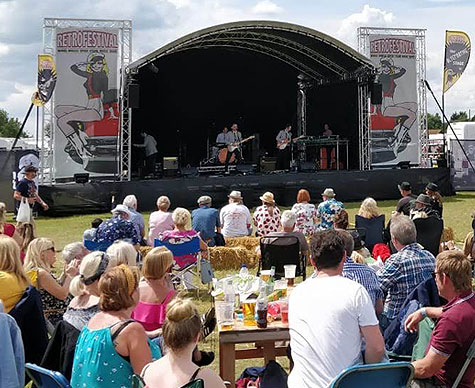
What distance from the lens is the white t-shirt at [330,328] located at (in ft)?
8.94

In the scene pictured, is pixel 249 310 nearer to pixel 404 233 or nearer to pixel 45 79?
Answer: pixel 404 233

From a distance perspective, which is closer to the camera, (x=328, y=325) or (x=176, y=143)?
(x=328, y=325)

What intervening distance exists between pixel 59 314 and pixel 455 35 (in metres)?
16.0

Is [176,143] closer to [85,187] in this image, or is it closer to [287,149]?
[287,149]

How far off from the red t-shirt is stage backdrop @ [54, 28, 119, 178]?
12.9m

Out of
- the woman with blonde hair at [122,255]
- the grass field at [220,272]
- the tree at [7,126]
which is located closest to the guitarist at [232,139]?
the grass field at [220,272]

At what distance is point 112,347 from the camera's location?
2881 mm

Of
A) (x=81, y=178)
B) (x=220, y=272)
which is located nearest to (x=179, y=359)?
(x=220, y=272)

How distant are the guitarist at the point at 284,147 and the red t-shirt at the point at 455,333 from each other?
16.5 metres

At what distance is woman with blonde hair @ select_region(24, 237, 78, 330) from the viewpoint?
436cm

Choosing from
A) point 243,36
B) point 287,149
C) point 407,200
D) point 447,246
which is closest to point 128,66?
point 243,36

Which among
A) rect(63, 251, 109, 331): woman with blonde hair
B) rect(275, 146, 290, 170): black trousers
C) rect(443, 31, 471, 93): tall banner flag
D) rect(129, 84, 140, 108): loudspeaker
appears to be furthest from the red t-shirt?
rect(275, 146, 290, 170): black trousers

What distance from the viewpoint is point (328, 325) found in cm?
274

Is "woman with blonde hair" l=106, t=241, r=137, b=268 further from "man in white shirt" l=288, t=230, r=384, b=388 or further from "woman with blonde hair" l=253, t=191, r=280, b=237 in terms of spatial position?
"woman with blonde hair" l=253, t=191, r=280, b=237
